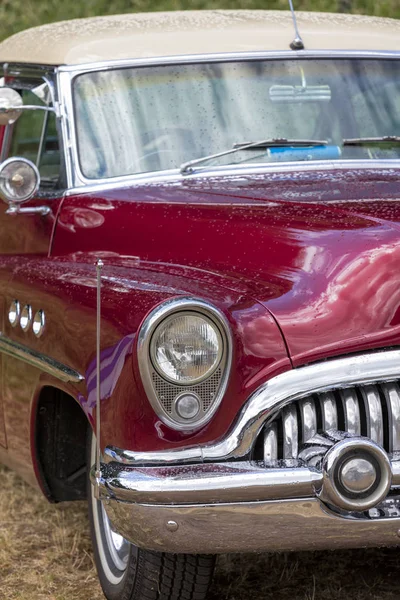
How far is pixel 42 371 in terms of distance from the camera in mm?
3455

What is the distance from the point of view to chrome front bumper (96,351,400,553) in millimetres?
2703

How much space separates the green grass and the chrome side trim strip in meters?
10.3

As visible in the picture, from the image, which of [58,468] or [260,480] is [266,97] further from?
[260,480]

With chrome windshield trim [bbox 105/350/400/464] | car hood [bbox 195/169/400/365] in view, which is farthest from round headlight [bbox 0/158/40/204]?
chrome windshield trim [bbox 105/350/400/464]

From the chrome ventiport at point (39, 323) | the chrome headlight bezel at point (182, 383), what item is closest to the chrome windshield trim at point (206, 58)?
the chrome ventiport at point (39, 323)

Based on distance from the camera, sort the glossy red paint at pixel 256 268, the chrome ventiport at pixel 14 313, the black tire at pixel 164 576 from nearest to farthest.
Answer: the glossy red paint at pixel 256 268
the black tire at pixel 164 576
the chrome ventiport at pixel 14 313

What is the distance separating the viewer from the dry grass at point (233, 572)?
358 centimetres

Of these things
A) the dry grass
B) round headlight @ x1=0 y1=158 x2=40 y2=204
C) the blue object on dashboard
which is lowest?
the dry grass

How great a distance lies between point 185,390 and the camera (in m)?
2.77

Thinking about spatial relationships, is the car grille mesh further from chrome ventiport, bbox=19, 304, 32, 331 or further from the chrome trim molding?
chrome ventiport, bbox=19, 304, 32, 331

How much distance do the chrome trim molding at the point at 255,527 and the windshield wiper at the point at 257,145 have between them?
148 cm

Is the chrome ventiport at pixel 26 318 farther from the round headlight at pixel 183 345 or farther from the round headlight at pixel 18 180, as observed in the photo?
the round headlight at pixel 183 345

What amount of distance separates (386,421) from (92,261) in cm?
114

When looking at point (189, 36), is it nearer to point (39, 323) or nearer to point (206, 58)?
point (206, 58)
